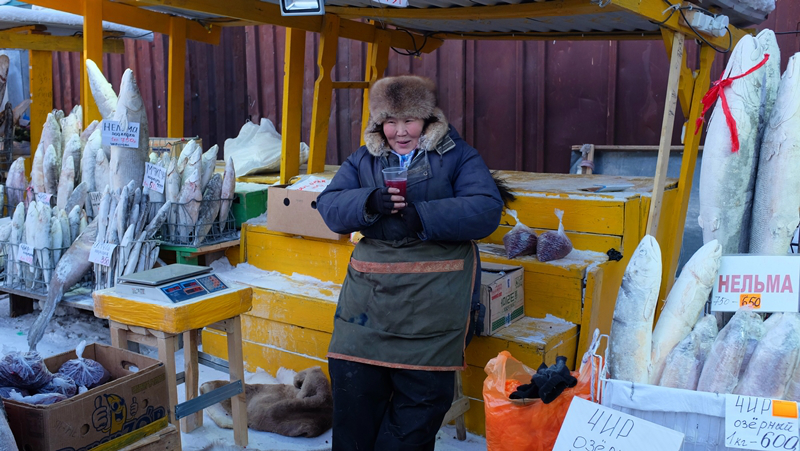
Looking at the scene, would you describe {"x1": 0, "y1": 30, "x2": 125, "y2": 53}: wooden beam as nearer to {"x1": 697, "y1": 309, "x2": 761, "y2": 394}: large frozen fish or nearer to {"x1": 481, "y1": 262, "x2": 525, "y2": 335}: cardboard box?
{"x1": 481, "y1": 262, "x2": 525, "y2": 335}: cardboard box

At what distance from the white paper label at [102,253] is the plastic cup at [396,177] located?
6.87ft

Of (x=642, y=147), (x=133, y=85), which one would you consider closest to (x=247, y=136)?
(x=133, y=85)

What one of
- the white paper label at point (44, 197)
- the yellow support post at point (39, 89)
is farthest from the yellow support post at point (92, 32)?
the yellow support post at point (39, 89)

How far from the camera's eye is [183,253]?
397cm

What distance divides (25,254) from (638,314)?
11.5 ft

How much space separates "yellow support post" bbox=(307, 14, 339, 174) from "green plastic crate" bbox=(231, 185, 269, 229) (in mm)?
543

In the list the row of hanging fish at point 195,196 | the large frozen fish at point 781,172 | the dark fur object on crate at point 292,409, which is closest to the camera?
the large frozen fish at point 781,172

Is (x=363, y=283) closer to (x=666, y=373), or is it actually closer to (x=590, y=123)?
(x=666, y=373)

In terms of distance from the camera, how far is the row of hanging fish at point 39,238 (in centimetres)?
387

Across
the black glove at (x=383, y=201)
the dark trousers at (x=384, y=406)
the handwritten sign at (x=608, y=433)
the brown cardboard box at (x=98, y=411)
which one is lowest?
the dark trousers at (x=384, y=406)

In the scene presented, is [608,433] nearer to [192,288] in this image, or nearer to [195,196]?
[192,288]

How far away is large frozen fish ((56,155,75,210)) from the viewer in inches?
169

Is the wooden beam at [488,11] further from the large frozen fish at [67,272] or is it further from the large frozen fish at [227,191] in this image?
the large frozen fish at [67,272]

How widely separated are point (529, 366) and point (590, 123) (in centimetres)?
303
